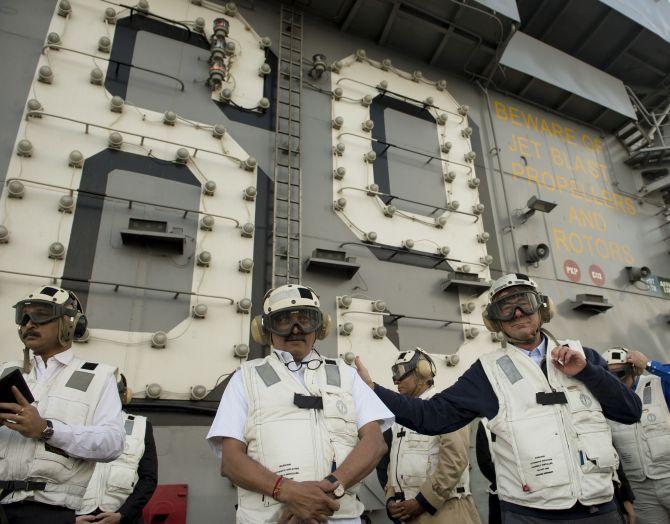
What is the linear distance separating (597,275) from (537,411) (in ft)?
25.4

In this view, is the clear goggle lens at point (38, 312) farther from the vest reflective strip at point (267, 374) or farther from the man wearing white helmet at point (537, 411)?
the man wearing white helmet at point (537, 411)

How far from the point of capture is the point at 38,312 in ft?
8.57

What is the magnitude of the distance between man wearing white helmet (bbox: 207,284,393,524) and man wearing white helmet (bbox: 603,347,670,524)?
2747 millimetres

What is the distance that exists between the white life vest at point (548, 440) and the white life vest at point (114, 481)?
2719 millimetres

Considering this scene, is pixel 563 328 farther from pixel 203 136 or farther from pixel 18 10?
pixel 18 10

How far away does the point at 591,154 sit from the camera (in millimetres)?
10883

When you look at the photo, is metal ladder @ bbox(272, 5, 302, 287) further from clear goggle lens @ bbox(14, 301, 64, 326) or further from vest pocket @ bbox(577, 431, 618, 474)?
vest pocket @ bbox(577, 431, 618, 474)

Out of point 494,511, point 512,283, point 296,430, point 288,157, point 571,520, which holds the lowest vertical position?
point 494,511

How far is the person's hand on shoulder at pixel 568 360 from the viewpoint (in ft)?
8.02

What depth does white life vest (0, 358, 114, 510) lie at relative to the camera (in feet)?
7.28

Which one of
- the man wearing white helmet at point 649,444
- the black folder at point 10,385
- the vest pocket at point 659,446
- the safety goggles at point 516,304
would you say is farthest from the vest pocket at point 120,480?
the vest pocket at point 659,446

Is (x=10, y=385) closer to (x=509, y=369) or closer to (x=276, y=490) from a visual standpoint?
(x=276, y=490)

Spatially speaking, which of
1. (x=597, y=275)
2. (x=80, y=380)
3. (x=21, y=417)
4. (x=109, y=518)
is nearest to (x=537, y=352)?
(x=80, y=380)

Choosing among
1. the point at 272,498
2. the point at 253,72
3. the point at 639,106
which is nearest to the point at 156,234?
the point at 253,72
